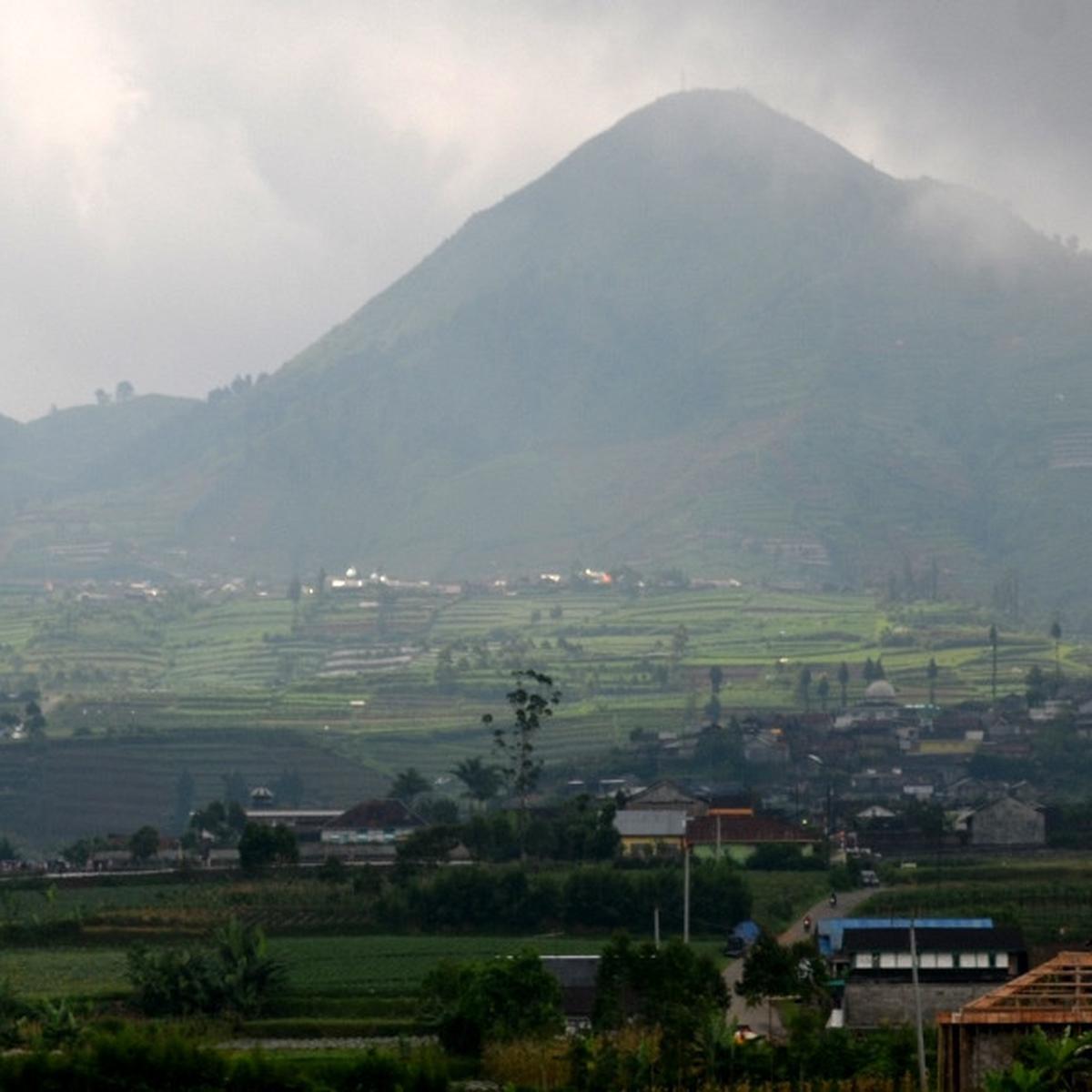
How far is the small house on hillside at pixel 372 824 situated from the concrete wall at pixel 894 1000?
52.5m

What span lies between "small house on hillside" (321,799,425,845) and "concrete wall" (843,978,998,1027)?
5248cm

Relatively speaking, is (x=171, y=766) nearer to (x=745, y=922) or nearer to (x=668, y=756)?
(x=668, y=756)

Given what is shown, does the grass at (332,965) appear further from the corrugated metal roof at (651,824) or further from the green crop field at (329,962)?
the corrugated metal roof at (651,824)

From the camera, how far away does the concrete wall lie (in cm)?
6234

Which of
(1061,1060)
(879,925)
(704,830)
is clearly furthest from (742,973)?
(704,830)

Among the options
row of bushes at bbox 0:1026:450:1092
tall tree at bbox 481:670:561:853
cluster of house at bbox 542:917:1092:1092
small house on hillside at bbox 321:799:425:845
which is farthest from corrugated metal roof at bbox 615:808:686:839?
row of bushes at bbox 0:1026:450:1092

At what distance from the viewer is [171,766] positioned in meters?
166

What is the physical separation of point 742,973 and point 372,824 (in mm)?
52243

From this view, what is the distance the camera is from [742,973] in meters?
68.7

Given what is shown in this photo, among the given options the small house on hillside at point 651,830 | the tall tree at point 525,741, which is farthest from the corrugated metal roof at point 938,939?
the tall tree at point 525,741

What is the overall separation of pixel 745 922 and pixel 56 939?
53.6 feet

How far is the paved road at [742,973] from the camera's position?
202 feet

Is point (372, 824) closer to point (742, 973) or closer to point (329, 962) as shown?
point (329, 962)

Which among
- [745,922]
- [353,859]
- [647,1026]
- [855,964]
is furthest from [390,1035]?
[353,859]
